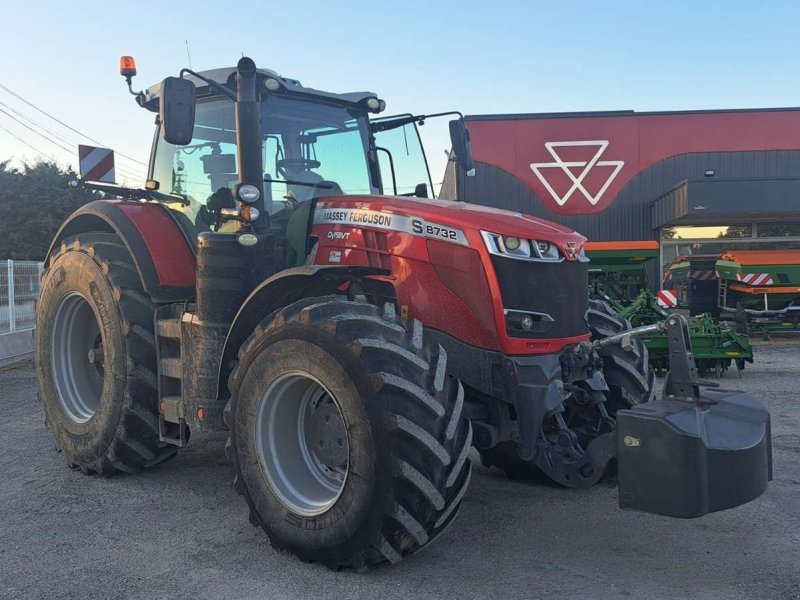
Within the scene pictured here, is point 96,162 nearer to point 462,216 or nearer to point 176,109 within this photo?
point 176,109

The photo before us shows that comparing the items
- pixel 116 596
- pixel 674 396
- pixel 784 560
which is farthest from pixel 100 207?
pixel 784 560

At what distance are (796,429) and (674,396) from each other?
3766 millimetres

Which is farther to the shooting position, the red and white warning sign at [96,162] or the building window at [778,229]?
the building window at [778,229]

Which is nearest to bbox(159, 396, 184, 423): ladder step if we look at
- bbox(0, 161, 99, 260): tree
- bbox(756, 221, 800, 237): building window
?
bbox(756, 221, 800, 237): building window

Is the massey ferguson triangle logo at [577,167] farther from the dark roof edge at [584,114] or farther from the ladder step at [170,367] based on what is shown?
the ladder step at [170,367]

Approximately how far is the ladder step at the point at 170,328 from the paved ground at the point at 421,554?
1.02 metres

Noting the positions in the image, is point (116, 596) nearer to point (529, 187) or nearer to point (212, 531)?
point (212, 531)

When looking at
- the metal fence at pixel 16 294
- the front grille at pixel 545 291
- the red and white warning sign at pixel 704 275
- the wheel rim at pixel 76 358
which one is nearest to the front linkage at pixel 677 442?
the front grille at pixel 545 291

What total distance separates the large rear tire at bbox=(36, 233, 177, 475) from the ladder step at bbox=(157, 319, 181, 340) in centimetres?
13

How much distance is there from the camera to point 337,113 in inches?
189

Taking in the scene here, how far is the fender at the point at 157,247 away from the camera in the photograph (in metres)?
4.51

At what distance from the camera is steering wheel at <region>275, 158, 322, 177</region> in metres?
4.36

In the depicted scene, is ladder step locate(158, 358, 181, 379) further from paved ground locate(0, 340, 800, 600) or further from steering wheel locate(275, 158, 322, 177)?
steering wheel locate(275, 158, 322, 177)

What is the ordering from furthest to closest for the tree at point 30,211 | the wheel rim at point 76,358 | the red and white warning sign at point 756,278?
1. the tree at point 30,211
2. the red and white warning sign at point 756,278
3. the wheel rim at point 76,358
